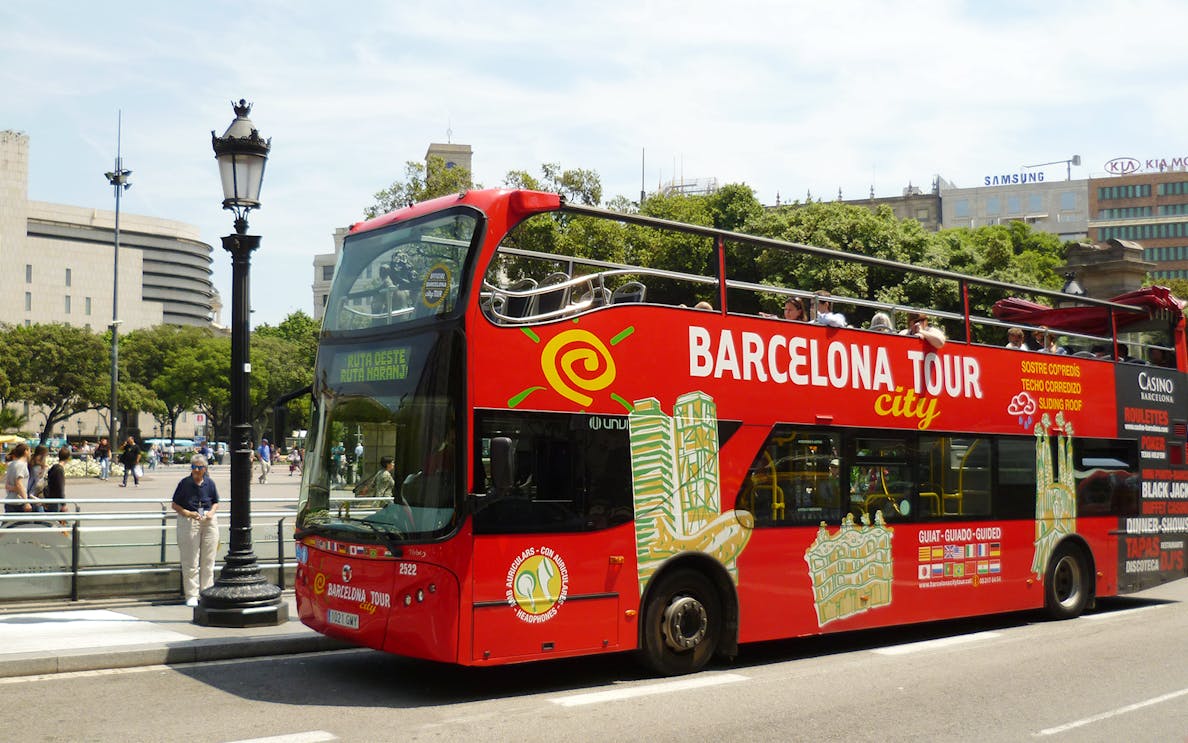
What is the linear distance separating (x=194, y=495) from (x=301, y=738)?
650 cm

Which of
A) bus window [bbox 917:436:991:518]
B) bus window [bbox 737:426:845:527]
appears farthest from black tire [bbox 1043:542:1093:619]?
bus window [bbox 737:426:845:527]

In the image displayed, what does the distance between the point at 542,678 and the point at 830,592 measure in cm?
306

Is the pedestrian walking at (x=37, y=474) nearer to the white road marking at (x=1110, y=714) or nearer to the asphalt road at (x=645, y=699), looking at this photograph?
the asphalt road at (x=645, y=699)

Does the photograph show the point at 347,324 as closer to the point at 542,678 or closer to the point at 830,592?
the point at 542,678

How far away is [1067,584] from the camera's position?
14047 mm

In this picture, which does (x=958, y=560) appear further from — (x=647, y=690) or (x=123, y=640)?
(x=123, y=640)

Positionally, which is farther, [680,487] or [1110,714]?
[680,487]

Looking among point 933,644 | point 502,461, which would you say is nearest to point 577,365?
point 502,461

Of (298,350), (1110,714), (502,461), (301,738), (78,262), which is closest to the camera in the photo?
(301,738)

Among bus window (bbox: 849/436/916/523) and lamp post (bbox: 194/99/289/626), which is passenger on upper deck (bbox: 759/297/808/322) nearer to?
bus window (bbox: 849/436/916/523)

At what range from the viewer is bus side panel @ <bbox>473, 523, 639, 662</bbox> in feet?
27.8

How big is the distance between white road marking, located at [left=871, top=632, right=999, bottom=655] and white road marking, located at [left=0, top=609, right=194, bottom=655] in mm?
6977

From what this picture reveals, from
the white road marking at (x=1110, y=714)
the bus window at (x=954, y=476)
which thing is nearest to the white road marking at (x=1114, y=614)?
the bus window at (x=954, y=476)

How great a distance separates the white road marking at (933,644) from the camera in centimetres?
1157
